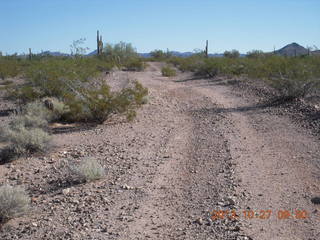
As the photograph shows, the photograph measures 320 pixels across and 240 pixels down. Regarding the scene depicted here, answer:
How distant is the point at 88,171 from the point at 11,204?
1560 millimetres

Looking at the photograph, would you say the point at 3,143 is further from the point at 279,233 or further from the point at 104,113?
the point at 279,233

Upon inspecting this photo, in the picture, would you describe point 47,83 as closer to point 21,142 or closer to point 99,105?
point 99,105

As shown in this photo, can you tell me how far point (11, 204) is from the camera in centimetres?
512

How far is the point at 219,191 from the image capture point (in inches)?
225

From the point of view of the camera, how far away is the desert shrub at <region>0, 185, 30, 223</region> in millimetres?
5066

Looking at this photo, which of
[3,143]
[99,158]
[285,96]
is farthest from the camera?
[285,96]

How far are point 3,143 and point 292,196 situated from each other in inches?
283

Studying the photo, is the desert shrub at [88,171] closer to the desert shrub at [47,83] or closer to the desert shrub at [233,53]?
the desert shrub at [47,83]

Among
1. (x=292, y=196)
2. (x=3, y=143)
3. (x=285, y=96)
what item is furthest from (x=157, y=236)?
(x=285, y=96)

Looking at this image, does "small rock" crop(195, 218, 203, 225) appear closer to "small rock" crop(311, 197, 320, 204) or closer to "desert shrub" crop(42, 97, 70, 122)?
"small rock" crop(311, 197, 320, 204)

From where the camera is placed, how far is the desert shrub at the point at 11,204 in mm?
5066

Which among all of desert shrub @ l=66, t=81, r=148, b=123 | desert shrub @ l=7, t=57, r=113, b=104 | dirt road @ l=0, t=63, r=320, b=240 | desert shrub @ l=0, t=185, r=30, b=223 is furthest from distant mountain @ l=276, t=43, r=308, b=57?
desert shrub @ l=0, t=185, r=30, b=223

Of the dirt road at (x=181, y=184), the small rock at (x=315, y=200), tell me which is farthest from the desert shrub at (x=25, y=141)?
the small rock at (x=315, y=200)

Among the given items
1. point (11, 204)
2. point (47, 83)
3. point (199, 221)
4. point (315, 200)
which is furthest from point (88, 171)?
point (47, 83)
